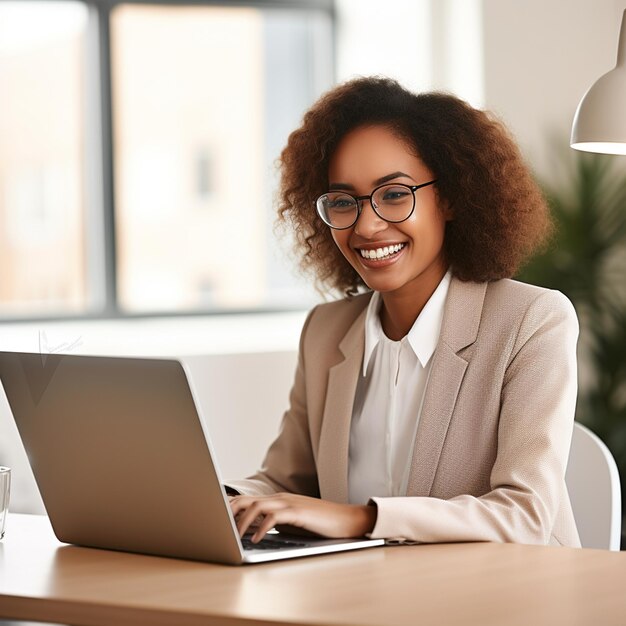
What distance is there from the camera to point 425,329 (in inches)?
79.8

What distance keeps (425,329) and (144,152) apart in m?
2.68

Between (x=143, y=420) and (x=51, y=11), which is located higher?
(x=51, y=11)

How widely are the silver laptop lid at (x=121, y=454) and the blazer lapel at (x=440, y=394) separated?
0.56 meters

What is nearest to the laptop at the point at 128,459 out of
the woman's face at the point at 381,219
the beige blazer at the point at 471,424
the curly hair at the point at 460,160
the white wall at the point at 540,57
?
the beige blazer at the point at 471,424

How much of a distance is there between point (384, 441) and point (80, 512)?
665mm

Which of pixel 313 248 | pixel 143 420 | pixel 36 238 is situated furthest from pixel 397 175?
pixel 36 238

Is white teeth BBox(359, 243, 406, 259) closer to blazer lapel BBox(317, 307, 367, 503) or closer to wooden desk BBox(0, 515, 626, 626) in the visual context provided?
blazer lapel BBox(317, 307, 367, 503)

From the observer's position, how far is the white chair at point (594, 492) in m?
1.97

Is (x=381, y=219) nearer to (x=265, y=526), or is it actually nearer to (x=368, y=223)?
(x=368, y=223)

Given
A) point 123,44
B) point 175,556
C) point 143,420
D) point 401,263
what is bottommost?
point 175,556

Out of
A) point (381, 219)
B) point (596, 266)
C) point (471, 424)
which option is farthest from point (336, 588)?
point (596, 266)

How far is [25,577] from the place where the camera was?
4.44ft

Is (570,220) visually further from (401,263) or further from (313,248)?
(401,263)

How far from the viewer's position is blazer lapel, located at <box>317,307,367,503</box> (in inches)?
78.5
